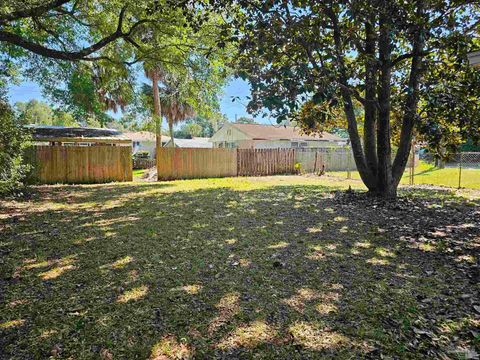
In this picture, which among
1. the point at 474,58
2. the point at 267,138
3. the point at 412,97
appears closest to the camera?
the point at 412,97

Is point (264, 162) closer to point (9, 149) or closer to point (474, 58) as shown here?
point (474, 58)

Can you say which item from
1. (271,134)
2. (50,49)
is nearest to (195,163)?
(50,49)

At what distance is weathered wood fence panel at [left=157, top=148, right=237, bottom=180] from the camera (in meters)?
14.7

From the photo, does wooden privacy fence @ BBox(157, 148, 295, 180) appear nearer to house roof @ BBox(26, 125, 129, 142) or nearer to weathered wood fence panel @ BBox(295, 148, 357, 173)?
weathered wood fence panel @ BBox(295, 148, 357, 173)

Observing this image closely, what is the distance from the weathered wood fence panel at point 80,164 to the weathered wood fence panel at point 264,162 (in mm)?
5884

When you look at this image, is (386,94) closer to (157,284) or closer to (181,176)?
(157,284)

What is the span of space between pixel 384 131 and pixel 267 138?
1781cm

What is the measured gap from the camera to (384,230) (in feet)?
16.9

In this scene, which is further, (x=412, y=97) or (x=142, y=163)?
(x=142, y=163)

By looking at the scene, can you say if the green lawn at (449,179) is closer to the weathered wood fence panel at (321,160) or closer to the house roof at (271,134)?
the weathered wood fence panel at (321,160)

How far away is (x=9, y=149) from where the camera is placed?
22.8ft

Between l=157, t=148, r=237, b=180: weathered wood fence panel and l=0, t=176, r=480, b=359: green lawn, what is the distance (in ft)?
28.1

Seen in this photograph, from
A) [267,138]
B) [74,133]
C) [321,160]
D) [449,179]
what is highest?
[267,138]

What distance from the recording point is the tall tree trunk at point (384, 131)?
20.9 ft
